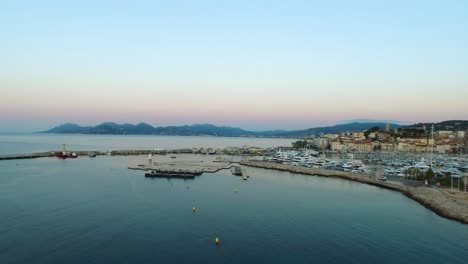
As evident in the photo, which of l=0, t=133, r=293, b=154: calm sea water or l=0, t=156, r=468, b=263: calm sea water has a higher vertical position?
l=0, t=133, r=293, b=154: calm sea water

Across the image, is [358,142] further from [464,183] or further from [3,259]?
[3,259]

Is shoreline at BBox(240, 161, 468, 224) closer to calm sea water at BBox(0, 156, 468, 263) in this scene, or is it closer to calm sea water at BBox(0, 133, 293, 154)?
calm sea water at BBox(0, 156, 468, 263)

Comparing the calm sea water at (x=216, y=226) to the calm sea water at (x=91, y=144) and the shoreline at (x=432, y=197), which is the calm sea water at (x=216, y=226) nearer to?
the shoreline at (x=432, y=197)

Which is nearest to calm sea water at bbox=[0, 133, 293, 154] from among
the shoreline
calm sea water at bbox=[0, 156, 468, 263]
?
calm sea water at bbox=[0, 156, 468, 263]

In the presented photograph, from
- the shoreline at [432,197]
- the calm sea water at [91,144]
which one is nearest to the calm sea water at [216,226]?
the shoreline at [432,197]

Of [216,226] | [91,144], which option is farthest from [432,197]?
[91,144]

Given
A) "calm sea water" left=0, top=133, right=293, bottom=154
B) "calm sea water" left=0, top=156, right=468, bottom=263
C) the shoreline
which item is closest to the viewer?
"calm sea water" left=0, top=156, right=468, bottom=263

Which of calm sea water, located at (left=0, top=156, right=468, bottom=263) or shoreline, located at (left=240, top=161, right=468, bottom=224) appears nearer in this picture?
calm sea water, located at (left=0, top=156, right=468, bottom=263)

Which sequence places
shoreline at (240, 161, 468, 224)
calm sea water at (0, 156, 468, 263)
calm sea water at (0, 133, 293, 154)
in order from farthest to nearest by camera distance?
1. calm sea water at (0, 133, 293, 154)
2. shoreline at (240, 161, 468, 224)
3. calm sea water at (0, 156, 468, 263)

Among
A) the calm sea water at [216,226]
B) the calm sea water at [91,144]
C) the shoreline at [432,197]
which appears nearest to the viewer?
the calm sea water at [216,226]

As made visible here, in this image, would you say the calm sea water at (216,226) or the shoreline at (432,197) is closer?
the calm sea water at (216,226)
